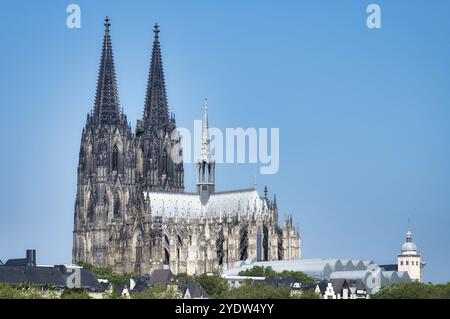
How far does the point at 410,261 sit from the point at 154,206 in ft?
130

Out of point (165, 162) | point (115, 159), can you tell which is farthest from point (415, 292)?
point (165, 162)

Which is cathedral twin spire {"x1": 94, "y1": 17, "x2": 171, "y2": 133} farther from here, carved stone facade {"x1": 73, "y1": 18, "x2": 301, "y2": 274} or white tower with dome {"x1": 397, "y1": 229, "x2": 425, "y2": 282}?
white tower with dome {"x1": 397, "y1": 229, "x2": 425, "y2": 282}

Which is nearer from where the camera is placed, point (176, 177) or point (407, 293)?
point (407, 293)

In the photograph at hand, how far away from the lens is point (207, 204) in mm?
170750

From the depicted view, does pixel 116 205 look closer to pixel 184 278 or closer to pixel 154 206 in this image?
pixel 154 206

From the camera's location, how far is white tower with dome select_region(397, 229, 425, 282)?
188m

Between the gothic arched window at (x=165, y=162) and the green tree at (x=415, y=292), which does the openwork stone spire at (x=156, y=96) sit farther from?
the green tree at (x=415, y=292)

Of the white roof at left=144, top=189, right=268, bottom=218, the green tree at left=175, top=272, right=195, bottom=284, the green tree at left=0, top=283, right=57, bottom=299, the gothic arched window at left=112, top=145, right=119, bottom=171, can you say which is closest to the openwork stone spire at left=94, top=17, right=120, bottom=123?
the gothic arched window at left=112, top=145, right=119, bottom=171

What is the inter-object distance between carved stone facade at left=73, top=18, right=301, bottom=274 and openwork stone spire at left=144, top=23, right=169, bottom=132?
100mm
